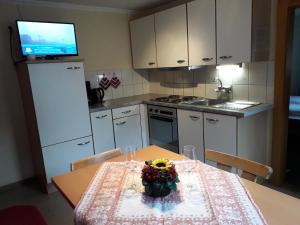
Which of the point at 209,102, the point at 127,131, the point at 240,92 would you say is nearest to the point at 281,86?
the point at 240,92

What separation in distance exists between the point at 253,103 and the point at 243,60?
523 millimetres

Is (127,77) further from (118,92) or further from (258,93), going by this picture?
(258,93)

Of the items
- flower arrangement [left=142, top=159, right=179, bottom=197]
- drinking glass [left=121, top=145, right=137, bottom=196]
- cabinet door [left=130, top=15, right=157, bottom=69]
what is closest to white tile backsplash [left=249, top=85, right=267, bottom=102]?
cabinet door [left=130, top=15, right=157, bottom=69]

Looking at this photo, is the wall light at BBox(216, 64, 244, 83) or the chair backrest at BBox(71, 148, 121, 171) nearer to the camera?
the chair backrest at BBox(71, 148, 121, 171)

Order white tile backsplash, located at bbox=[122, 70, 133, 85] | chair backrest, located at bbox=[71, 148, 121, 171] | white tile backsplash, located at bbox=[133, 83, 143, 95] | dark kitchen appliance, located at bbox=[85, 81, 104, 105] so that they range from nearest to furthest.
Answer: chair backrest, located at bbox=[71, 148, 121, 171] < dark kitchen appliance, located at bbox=[85, 81, 104, 105] < white tile backsplash, located at bbox=[122, 70, 133, 85] < white tile backsplash, located at bbox=[133, 83, 143, 95]

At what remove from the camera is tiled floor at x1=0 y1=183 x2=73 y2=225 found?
2.29 meters

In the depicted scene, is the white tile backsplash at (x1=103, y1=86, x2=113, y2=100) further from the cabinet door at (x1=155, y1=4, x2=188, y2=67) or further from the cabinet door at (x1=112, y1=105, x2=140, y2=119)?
the cabinet door at (x1=155, y1=4, x2=188, y2=67)

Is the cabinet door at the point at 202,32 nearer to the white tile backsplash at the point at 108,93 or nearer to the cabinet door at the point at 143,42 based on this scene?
the cabinet door at the point at 143,42

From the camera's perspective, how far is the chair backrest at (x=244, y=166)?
4.18 feet

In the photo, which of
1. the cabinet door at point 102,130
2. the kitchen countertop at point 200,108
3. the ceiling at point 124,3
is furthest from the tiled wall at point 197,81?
the ceiling at point 124,3

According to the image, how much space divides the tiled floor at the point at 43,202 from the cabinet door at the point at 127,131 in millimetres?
1017

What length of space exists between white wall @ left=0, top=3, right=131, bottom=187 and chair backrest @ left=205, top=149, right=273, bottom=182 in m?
2.43

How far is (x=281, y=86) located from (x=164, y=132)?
4.81 ft

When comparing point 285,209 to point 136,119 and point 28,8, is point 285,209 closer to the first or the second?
point 136,119
